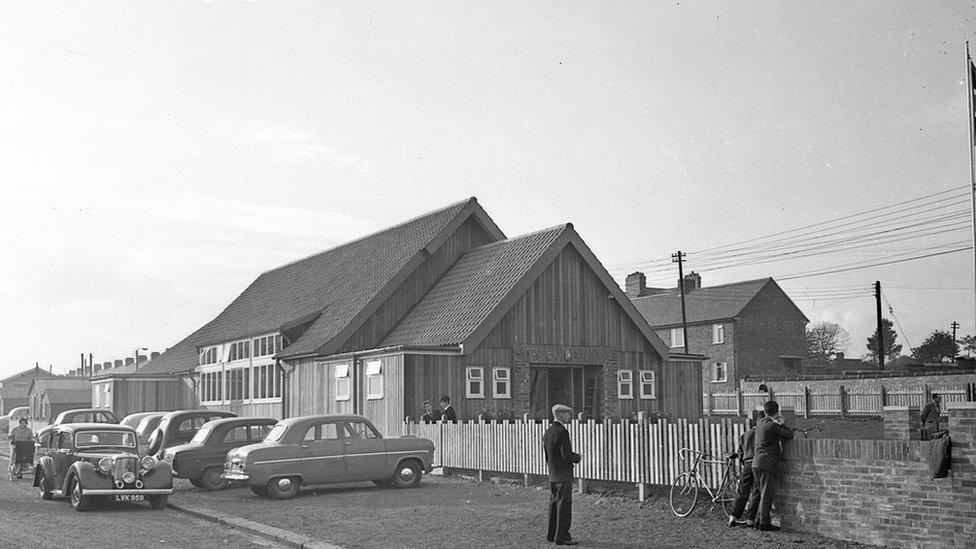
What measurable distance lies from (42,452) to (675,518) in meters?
13.5

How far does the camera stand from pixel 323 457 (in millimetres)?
21328

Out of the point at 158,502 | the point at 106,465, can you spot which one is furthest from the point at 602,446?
the point at 106,465

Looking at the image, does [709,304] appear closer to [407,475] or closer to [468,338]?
[468,338]

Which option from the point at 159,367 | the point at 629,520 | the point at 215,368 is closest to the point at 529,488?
the point at 629,520

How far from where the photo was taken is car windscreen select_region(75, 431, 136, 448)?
20.7 meters

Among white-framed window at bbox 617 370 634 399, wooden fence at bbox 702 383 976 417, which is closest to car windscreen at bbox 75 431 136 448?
white-framed window at bbox 617 370 634 399

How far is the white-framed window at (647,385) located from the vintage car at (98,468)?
18.5 m

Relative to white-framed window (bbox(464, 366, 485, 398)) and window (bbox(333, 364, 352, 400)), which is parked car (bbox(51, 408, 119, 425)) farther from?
white-framed window (bbox(464, 366, 485, 398))

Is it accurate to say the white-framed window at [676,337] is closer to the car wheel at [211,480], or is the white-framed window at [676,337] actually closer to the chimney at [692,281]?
the chimney at [692,281]

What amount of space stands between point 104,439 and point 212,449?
3066 mm

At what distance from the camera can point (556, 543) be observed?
13.8 meters

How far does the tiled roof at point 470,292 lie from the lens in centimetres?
3238

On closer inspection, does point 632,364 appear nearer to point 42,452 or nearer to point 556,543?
point 42,452

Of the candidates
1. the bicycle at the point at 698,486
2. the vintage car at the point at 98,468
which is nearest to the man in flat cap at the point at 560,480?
the bicycle at the point at 698,486
